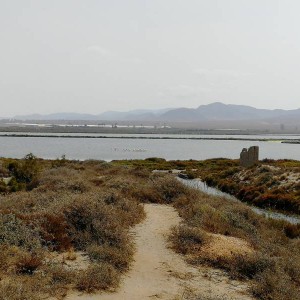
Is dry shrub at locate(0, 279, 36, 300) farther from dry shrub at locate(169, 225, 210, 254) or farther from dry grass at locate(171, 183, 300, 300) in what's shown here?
dry shrub at locate(169, 225, 210, 254)

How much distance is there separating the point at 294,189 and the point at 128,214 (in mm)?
20067

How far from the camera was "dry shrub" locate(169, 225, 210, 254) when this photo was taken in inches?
548

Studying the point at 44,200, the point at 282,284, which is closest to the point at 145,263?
the point at 282,284

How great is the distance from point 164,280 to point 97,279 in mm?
1974

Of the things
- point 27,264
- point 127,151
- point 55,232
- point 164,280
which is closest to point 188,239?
point 164,280

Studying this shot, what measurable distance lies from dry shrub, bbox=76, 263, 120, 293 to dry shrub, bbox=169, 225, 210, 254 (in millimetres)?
3652

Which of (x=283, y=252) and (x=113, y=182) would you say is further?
(x=113, y=182)

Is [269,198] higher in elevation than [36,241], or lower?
lower

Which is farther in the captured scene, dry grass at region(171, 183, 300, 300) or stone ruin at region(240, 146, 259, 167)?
stone ruin at region(240, 146, 259, 167)

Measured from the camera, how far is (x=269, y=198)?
31906mm

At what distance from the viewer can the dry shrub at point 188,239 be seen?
13.9 metres

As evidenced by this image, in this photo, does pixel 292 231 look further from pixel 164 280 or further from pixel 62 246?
pixel 62 246

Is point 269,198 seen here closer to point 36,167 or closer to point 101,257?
point 36,167

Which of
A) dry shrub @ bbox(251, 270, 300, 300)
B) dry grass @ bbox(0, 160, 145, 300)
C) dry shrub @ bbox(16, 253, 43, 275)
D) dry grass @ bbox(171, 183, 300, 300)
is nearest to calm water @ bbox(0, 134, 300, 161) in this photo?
dry grass @ bbox(171, 183, 300, 300)
